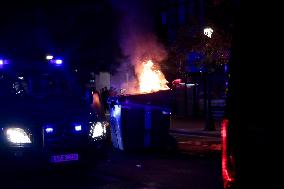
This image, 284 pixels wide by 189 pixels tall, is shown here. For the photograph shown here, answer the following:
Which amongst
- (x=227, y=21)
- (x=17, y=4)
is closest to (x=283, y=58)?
(x=227, y=21)

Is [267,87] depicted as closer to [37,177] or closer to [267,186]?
[267,186]

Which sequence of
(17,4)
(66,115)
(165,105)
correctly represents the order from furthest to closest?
1. (17,4)
2. (165,105)
3. (66,115)

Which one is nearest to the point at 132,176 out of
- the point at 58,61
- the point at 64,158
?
the point at 64,158

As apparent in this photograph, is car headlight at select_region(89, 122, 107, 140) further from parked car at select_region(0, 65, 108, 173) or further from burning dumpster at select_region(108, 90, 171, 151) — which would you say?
burning dumpster at select_region(108, 90, 171, 151)

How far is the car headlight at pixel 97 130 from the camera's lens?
9602mm

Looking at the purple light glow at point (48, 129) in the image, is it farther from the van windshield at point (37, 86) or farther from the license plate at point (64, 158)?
the van windshield at point (37, 86)

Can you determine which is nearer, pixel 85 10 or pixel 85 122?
pixel 85 122

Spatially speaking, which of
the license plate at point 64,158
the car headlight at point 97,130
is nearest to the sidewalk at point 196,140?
the car headlight at point 97,130

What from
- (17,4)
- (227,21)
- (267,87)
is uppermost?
(17,4)

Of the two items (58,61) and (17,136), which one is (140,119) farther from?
(17,136)

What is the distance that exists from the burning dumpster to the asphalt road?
1.30m

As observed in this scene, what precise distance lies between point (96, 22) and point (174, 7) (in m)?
5.24

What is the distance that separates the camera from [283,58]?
3.58 metres

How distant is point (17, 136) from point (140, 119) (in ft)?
15.1
